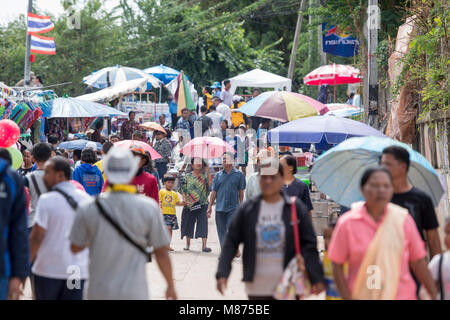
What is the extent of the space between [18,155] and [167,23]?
27898 millimetres

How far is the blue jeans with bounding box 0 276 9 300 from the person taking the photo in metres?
5.25

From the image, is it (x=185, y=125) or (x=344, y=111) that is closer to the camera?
(x=185, y=125)

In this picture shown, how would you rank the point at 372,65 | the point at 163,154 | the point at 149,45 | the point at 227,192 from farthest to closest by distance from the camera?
the point at 149,45 → the point at 163,154 → the point at 372,65 → the point at 227,192

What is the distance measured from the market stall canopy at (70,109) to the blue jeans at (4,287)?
12025 mm

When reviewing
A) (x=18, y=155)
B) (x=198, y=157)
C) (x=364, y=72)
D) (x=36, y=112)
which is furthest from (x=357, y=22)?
(x=18, y=155)

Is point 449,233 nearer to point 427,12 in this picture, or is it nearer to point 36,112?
point 427,12

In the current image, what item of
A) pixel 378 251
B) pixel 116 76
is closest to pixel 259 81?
pixel 116 76

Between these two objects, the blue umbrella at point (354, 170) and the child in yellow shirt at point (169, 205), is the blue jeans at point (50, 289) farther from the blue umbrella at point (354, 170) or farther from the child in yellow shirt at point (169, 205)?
the child in yellow shirt at point (169, 205)

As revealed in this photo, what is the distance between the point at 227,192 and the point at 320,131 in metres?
1.72

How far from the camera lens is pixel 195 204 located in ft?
40.9

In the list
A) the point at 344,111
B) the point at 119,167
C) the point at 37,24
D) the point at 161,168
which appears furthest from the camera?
the point at 37,24

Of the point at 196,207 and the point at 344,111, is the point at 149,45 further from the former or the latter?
the point at 196,207

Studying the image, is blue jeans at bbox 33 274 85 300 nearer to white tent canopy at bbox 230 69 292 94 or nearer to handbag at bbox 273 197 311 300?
handbag at bbox 273 197 311 300

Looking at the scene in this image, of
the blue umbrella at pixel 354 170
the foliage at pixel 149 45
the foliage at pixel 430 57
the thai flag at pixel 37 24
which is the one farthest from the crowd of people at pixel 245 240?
the foliage at pixel 149 45
